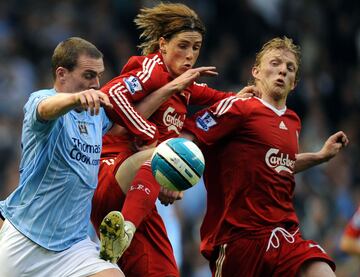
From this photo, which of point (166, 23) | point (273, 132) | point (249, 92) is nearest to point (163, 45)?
point (166, 23)

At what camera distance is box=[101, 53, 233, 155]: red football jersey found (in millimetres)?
7883

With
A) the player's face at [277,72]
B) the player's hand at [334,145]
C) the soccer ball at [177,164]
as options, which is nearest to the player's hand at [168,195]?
the soccer ball at [177,164]

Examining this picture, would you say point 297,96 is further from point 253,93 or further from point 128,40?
point 253,93

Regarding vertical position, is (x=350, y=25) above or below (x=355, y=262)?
above

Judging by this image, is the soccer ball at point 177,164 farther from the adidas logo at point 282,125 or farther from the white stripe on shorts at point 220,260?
the adidas logo at point 282,125

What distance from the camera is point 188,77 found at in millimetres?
7930

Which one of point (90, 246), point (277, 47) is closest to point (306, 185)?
point (277, 47)

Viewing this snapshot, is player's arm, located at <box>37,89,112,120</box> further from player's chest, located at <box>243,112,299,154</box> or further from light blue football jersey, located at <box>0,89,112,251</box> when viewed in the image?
player's chest, located at <box>243,112,299,154</box>

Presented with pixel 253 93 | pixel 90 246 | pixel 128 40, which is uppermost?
pixel 253 93

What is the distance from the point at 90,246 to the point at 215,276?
1250 millimetres

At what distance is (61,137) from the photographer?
7492 mm

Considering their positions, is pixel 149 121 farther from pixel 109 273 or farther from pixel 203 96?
pixel 109 273

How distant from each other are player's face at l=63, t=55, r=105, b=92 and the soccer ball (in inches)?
24.1

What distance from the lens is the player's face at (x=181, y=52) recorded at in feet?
26.9
